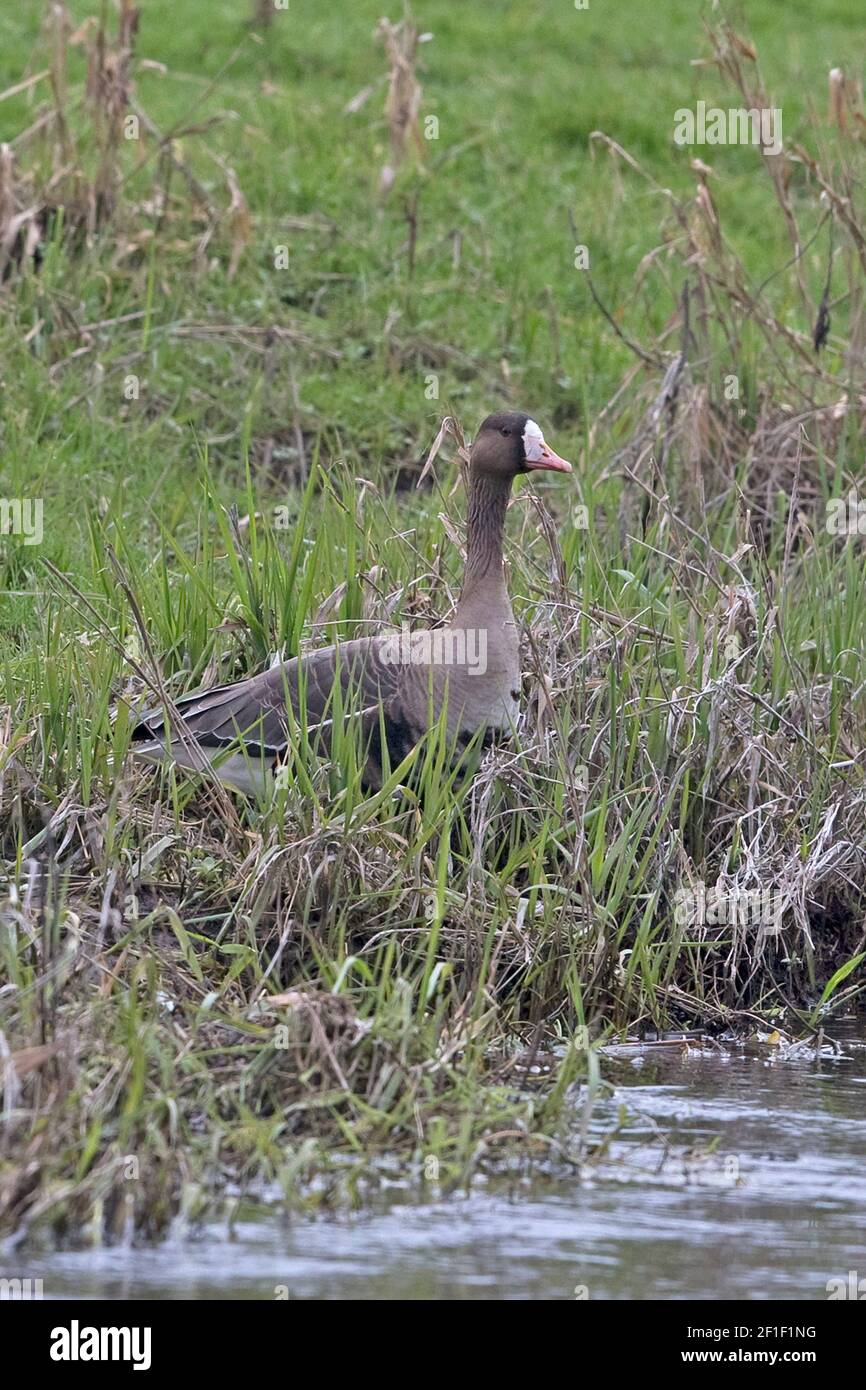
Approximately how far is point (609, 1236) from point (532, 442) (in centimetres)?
259

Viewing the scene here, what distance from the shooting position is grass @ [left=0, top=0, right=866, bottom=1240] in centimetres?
A: 439

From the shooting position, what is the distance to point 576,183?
1168 centimetres

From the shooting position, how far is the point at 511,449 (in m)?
5.90

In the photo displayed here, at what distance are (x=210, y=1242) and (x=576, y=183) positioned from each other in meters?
8.88

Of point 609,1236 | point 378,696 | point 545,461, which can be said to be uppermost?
point 545,461

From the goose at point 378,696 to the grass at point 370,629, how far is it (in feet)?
0.39

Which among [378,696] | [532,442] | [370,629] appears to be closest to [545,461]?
[532,442]

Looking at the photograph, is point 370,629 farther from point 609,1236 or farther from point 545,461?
point 609,1236

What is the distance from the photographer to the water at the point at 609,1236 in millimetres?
3816

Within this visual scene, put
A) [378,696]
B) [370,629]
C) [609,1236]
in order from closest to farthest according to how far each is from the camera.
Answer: [609,1236] → [378,696] → [370,629]

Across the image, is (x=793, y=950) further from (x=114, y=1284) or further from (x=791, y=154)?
(x=791, y=154)

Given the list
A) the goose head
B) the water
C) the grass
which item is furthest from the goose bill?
the water

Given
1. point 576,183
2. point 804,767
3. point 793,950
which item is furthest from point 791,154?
point 793,950

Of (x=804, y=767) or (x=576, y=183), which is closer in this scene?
(x=804, y=767)
